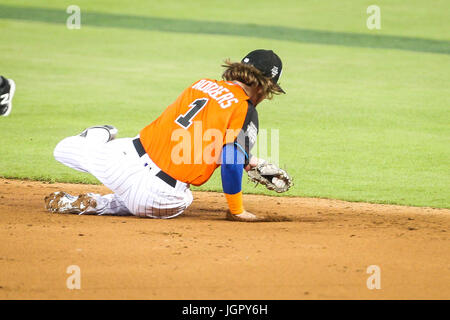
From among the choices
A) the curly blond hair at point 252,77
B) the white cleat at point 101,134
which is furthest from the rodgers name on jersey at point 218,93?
the white cleat at point 101,134

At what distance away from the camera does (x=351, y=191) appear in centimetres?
744

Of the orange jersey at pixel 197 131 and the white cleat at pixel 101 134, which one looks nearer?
the orange jersey at pixel 197 131

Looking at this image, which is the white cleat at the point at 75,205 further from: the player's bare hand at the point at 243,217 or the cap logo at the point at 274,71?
the cap logo at the point at 274,71

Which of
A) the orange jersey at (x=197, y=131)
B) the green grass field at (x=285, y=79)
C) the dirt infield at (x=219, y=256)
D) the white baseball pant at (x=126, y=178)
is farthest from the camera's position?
the green grass field at (x=285, y=79)

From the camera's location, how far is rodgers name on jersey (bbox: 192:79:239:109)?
5.50 meters

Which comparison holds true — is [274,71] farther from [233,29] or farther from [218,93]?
[233,29]

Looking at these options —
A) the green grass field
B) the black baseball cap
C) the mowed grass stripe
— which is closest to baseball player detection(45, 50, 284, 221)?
the black baseball cap

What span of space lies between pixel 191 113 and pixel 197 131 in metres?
0.16

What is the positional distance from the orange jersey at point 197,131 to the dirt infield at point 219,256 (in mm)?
433

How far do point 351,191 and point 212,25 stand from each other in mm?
13254

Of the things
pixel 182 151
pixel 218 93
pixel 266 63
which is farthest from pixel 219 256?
pixel 266 63

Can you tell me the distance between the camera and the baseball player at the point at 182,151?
546 centimetres

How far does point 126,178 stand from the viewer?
559 cm

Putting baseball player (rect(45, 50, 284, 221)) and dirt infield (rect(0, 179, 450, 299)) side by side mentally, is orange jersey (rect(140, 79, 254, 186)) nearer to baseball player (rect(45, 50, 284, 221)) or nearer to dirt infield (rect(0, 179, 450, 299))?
baseball player (rect(45, 50, 284, 221))
